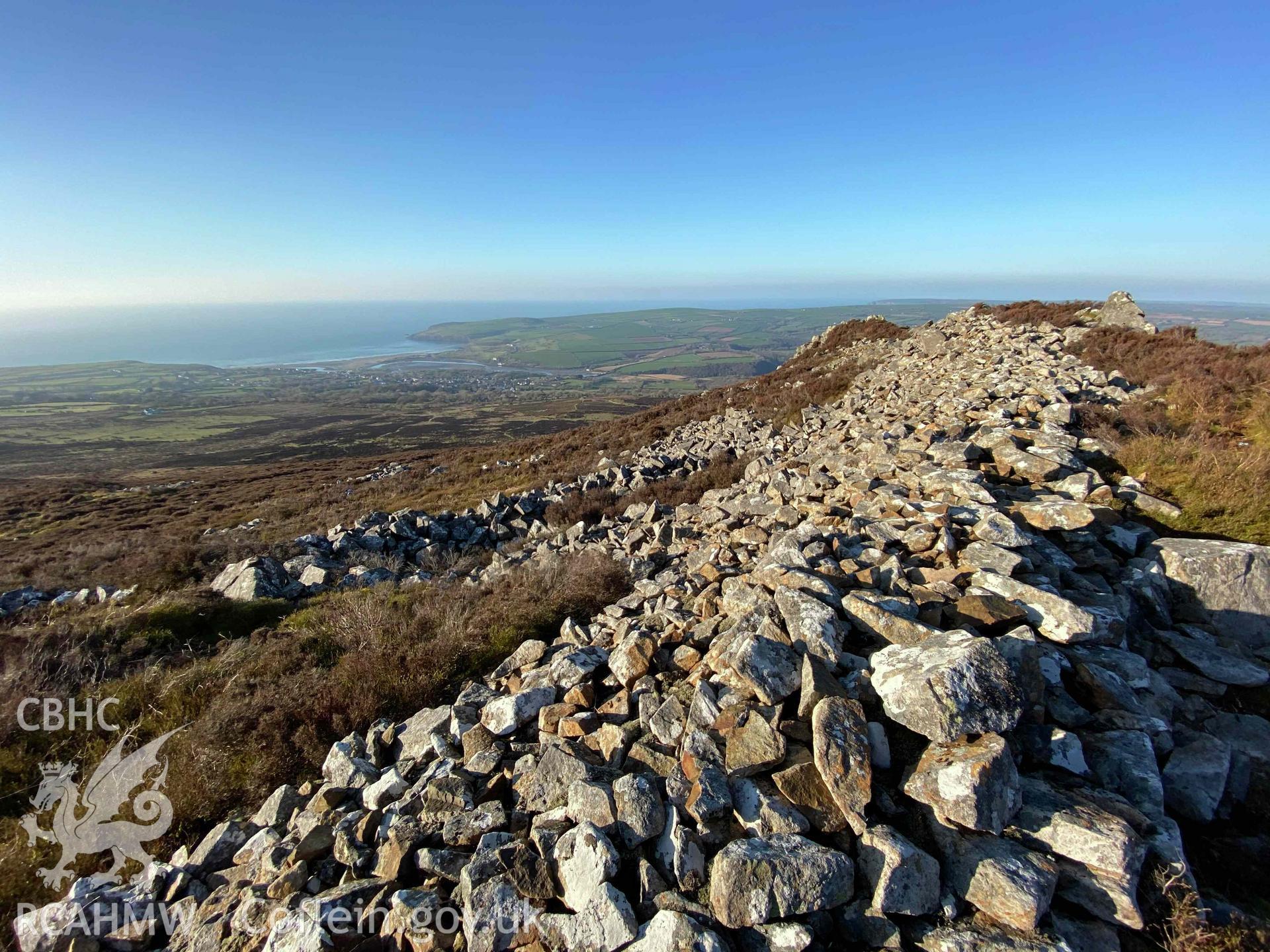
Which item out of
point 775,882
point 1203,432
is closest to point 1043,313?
point 1203,432

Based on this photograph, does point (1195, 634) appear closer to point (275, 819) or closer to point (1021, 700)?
point (1021, 700)

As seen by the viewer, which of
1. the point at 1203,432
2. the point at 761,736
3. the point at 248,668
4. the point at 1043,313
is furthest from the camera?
the point at 1043,313

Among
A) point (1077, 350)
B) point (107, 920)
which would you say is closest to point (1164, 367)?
point (1077, 350)

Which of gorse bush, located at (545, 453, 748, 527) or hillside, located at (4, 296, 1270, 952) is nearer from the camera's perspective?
hillside, located at (4, 296, 1270, 952)

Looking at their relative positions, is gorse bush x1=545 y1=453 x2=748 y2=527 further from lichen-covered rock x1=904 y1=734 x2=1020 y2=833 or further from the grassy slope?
lichen-covered rock x1=904 y1=734 x2=1020 y2=833

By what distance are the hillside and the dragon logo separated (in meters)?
0.20

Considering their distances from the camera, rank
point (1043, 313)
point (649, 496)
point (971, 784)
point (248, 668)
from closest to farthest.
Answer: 1. point (971, 784)
2. point (248, 668)
3. point (649, 496)
4. point (1043, 313)

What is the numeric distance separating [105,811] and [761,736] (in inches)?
244

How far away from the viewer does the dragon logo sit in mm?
4633

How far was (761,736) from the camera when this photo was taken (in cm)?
363

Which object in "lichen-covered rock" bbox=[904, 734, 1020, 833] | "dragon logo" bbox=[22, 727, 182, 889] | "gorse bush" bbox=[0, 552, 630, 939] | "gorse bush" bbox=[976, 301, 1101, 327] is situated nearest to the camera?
"lichen-covered rock" bbox=[904, 734, 1020, 833]

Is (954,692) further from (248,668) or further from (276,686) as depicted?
(248,668)

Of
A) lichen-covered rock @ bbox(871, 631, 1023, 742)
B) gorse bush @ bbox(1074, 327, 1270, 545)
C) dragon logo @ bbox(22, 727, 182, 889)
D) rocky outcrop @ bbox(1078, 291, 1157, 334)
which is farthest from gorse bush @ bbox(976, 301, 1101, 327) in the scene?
dragon logo @ bbox(22, 727, 182, 889)

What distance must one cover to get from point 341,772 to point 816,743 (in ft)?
13.9
